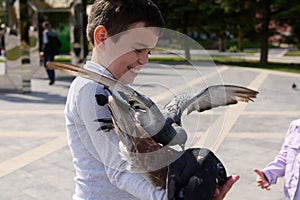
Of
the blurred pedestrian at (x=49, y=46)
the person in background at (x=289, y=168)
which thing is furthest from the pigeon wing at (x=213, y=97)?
the blurred pedestrian at (x=49, y=46)

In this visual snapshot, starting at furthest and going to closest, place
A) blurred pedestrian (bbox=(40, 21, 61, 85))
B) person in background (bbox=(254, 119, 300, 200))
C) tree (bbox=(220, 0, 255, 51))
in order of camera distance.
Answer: tree (bbox=(220, 0, 255, 51))
blurred pedestrian (bbox=(40, 21, 61, 85))
person in background (bbox=(254, 119, 300, 200))

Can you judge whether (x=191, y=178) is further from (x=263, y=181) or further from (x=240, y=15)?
(x=240, y=15)

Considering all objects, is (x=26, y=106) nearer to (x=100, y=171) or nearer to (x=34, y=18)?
(x=34, y=18)

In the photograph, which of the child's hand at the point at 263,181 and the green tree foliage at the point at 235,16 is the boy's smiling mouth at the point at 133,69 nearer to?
the child's hand at the point at 263,181

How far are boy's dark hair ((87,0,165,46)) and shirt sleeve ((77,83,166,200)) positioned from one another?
0.17m

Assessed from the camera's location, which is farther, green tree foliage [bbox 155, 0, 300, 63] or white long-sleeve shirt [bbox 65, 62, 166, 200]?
green tree foliage [bbox 155, 0, 300, 63]

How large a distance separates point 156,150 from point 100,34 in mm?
360

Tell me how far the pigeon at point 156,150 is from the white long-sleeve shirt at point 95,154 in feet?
0.09

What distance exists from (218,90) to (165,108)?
0.49 feet

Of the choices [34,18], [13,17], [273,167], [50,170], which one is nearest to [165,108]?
[273,167]

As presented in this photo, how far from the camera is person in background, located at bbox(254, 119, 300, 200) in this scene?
96.8 inches

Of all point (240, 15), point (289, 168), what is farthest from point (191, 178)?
point (240, 15)

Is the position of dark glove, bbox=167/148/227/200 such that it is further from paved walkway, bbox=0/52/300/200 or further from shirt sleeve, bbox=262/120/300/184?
shirt sleeve, bbox=262/120/300/184

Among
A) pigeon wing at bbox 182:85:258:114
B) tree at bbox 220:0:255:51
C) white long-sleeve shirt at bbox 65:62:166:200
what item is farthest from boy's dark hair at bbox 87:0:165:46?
tree at bbox 220:0:255:51
